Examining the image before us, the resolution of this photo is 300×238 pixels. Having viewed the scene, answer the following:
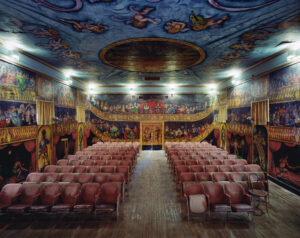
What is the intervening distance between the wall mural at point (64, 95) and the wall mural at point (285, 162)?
46.0 ft

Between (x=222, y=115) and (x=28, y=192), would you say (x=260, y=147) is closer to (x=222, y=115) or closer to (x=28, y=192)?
(x=222, y=115)

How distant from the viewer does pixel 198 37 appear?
660cm

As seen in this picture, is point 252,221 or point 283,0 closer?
point 283,0

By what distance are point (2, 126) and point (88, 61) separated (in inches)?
216

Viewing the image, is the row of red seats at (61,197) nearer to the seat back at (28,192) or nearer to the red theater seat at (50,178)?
the seat back at (28,192)

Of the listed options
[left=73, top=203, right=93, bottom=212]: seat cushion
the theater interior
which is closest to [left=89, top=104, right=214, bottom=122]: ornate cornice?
the theater interior

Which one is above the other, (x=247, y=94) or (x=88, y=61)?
(x=88, y=61)

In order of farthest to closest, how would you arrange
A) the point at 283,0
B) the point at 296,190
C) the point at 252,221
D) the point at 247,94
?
the point at 247,94 < the point at 296,190 < the point at 252,221 < the point at 283,0

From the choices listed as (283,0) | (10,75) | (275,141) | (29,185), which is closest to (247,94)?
(275,141)

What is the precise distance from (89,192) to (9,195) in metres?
2.68

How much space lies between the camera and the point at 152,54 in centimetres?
846

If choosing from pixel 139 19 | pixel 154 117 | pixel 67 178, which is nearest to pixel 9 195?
pixel 67 178

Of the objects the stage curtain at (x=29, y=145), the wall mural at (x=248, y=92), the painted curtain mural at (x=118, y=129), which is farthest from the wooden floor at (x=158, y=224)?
the painted curtain mural at (x=118, y=129)

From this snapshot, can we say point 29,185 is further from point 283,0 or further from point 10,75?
point 283,0
